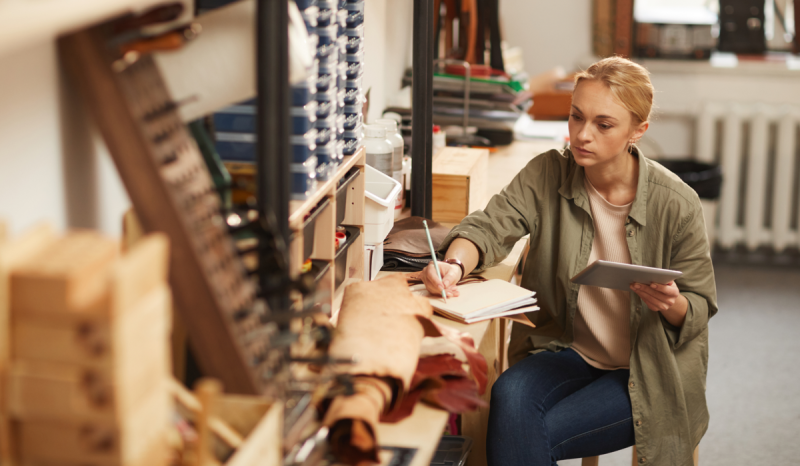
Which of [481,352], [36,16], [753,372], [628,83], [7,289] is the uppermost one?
[36,16]

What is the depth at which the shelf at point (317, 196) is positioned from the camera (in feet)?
4.30

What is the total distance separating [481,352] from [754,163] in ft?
9.70

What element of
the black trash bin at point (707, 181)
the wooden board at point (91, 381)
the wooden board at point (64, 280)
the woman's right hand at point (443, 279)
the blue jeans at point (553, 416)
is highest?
the wooden board at point (64, 280)

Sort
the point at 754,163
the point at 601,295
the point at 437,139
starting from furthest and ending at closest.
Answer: the point at 754,163, the point at 437,139, the point at 601,295

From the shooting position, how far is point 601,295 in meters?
1.96

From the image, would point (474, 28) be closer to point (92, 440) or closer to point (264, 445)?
point (264, 445)

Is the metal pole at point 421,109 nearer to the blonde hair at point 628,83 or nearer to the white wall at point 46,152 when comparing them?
the blonde hair at point 628,83

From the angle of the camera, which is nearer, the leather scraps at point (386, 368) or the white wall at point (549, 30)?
the leather scraps at point (386, 368)

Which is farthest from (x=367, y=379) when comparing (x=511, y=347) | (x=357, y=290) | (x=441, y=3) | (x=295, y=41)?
(x=441, y=3)

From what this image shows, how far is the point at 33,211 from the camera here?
1001 millimetres

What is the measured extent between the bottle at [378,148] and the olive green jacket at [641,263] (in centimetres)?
36

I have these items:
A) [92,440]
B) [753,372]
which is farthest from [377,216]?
[753,372]

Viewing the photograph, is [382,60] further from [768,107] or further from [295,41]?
[768,107]

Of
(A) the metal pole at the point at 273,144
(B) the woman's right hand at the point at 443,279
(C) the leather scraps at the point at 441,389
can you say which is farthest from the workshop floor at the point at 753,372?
(A) the metal pole at the point at 273,144
